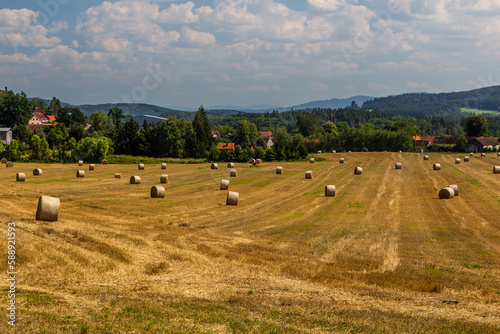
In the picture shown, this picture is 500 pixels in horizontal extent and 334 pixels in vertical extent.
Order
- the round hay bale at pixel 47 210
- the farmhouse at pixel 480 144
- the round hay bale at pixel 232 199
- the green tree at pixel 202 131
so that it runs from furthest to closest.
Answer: the farmhouse at pixel 480 144
the green tree at pixel 202 131
the round hay bale at pixel 232 199
the round hay bale at pixel 47 210

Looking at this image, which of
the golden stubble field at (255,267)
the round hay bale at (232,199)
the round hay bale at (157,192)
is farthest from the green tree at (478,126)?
the round hay bale at (157,192)

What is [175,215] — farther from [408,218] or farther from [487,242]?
[487,242]

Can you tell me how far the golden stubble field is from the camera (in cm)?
1134

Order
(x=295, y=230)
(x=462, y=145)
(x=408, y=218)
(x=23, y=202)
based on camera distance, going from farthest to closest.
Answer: (x=462, y=145) → (x=23, y=202) → (x=408, y=218) → (x=295, y=230)

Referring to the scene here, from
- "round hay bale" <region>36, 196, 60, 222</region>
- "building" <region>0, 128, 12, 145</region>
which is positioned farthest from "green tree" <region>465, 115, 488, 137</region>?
"round hay bale" <region>36, 196, 60, 222</region>

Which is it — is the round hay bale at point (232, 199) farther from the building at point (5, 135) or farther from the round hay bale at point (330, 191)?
the building at point (5, 135)

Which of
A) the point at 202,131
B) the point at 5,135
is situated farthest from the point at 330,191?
A: the point at 5,135

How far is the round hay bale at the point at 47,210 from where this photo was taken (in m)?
21.9

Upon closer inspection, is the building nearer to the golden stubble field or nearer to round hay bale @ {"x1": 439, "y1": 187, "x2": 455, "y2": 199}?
the golden stubble field

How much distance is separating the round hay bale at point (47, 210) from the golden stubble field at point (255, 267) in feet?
2.51

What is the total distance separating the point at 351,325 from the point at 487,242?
12.1m

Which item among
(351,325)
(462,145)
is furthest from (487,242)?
(462,145)

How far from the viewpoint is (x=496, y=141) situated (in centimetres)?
15612

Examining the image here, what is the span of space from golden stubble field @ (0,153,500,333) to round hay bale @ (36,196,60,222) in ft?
2.51
